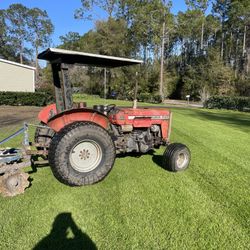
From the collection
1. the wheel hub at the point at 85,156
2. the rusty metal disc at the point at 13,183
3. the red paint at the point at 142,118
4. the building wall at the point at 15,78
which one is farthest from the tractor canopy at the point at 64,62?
the building wall at the point at 15,78

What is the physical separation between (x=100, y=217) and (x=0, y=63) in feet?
88.1

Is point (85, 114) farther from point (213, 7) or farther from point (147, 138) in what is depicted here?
point (213, 7)

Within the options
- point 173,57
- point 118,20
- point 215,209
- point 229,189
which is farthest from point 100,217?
A: point 173,57

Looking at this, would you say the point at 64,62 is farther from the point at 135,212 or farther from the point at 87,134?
the point at 135,212

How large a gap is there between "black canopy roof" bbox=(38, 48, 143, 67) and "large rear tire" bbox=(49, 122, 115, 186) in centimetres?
106

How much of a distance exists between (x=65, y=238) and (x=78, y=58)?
2815mm

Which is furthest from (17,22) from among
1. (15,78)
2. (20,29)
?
(15,78)

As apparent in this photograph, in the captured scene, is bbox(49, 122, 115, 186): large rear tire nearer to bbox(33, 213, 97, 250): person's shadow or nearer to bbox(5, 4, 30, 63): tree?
bbox(33, 213, 97, 250): person's shadow

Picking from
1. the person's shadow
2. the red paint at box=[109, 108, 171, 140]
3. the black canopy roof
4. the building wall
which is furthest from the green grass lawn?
the building wall

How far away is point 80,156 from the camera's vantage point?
4.46 m

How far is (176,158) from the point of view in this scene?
5289 mm

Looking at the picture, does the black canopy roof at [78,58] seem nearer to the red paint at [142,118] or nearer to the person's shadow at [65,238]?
the red paint at [142,118]

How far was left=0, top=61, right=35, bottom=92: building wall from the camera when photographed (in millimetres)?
27391

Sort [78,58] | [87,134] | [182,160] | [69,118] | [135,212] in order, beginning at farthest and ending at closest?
[182,160] → [78,58] → [69,118] → [87,134] → [135,212]
